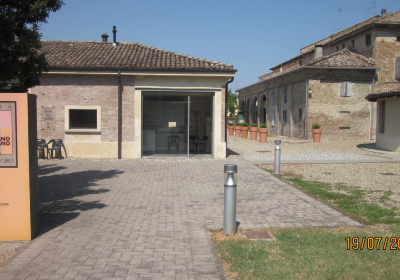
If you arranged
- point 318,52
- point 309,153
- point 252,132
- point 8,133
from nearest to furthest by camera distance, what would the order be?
point 8,133 < point 309,153 < point 252,132 < point 318,52

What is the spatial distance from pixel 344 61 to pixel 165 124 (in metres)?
16.6

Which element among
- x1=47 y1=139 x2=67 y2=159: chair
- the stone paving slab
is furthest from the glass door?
the stone paving slab

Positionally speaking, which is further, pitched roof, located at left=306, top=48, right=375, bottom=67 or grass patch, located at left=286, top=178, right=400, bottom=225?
pitched roof, located at left=306, top=48, right=375, bottom=67

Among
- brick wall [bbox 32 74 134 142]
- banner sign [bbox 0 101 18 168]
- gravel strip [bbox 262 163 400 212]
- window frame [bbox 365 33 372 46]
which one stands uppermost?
window frame [bbox 365 33 372 46]

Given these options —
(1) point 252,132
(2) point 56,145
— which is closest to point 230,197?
(2) point 56,145

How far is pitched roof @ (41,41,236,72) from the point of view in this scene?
13852mm

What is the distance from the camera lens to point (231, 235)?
5.11 m

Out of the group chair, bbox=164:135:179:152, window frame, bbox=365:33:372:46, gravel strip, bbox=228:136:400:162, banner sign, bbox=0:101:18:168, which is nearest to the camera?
banner sign, bbox=0:101:18:168

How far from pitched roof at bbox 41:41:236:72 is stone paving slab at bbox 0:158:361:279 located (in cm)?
465

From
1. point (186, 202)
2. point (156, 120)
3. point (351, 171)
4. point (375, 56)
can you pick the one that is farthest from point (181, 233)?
point (375, 56)

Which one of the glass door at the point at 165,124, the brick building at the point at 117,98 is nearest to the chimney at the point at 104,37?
the brick building at the point at 117,98

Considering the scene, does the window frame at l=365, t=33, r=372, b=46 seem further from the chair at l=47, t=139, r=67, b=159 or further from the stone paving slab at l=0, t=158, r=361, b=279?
the chair at l=47, t=139, r=67, b=159

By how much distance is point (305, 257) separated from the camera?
13.9 ft
